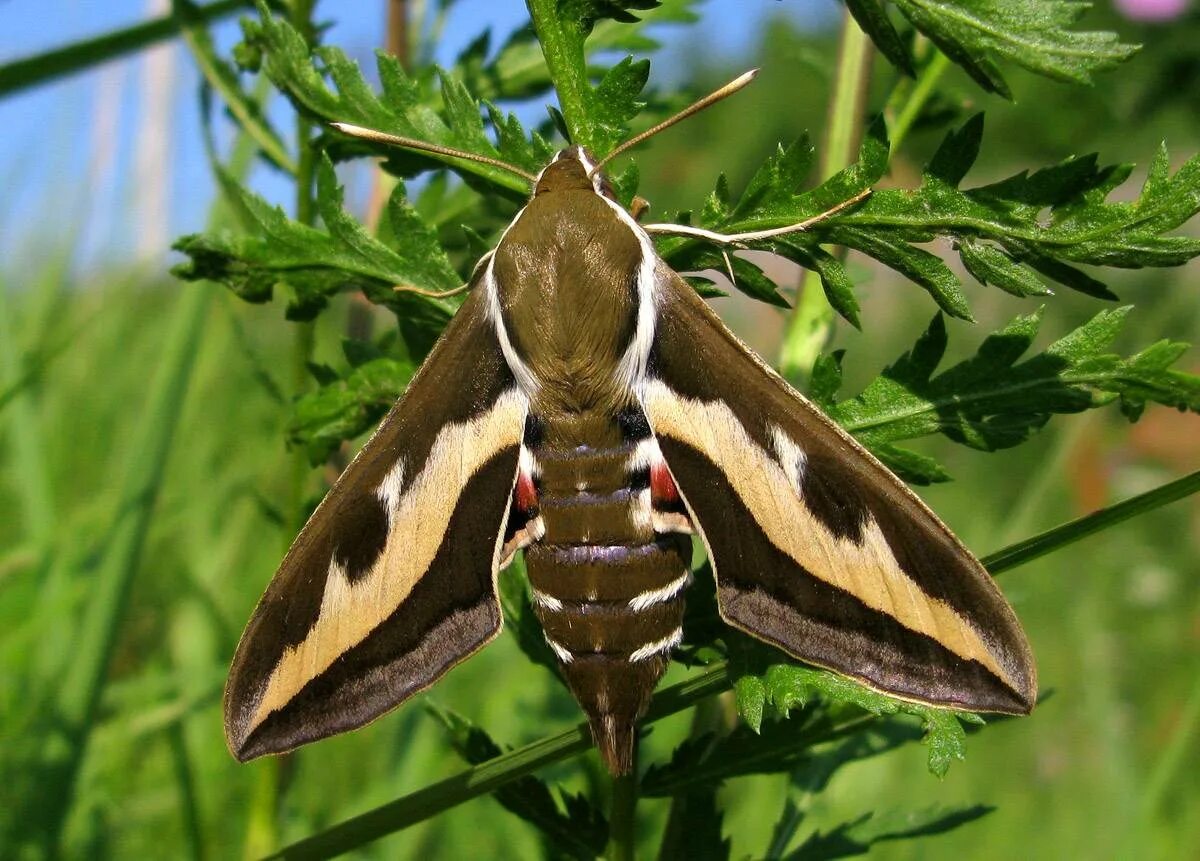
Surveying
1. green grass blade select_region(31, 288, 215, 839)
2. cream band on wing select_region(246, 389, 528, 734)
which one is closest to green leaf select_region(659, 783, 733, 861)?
cream band on wing select_region(246, 389, 528, 734)

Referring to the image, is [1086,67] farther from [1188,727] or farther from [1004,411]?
[1188,727]

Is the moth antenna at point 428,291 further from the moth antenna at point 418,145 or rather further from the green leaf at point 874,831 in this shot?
the green leaf at point 874,831

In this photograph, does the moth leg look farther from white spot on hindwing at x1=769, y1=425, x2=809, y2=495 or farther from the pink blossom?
the pink blossom

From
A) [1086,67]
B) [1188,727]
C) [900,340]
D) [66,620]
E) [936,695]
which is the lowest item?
[900,340]

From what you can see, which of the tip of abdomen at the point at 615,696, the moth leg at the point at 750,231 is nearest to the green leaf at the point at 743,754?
the tip of abdomen at the point at 615,696

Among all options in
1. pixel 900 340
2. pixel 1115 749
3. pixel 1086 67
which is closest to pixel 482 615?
pixel 1086 67

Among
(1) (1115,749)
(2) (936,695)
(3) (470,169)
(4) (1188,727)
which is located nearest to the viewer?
(2) (936,695)

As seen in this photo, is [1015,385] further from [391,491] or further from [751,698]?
[391,491]
